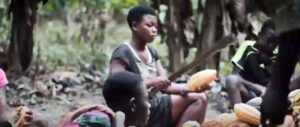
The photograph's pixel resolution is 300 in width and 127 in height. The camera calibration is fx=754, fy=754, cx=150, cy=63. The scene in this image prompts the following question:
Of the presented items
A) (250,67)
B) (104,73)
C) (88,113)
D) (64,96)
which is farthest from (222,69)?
(88,113)

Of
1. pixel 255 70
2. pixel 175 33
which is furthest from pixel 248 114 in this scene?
pixel 175 33

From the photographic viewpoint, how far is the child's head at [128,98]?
4.25 m

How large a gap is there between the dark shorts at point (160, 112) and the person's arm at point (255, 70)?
1.11 metres

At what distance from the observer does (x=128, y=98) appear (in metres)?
4.27

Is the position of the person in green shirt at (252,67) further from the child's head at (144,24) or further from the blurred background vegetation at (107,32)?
the blurred background vegetation at (107,32)

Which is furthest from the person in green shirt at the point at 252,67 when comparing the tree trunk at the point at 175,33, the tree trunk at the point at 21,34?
the tree trunk at the point at 21,34

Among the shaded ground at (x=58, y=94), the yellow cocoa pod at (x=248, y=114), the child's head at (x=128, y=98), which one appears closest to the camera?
the child's head at (x=128, y=98)

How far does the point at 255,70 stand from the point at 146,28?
46.4 inches

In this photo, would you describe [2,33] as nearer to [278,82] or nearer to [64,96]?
[64,96]

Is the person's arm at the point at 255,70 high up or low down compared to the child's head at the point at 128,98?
down

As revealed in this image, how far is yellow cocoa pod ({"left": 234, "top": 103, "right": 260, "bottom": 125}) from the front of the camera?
16.6 feet

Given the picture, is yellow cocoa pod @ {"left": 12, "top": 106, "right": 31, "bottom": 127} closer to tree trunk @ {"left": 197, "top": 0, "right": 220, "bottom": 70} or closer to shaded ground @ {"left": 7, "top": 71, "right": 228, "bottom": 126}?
shaded ground @ {"left": 7, "top": 71, "right": 228, "bottom": 126}

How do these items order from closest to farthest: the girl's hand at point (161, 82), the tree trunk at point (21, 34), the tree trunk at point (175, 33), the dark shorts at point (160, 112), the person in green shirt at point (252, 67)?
1. the girl's hand at point (161, 82)
2. the dark shorts at point (160, 112)
3. the person in green shirt at point (252, 67)
4. the tree trunk at point (21, 34)
5. the tree trunk at point (175, 33)

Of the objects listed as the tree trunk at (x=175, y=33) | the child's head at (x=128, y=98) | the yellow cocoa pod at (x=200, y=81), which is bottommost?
the tree trunk at (x=175, y=33)
